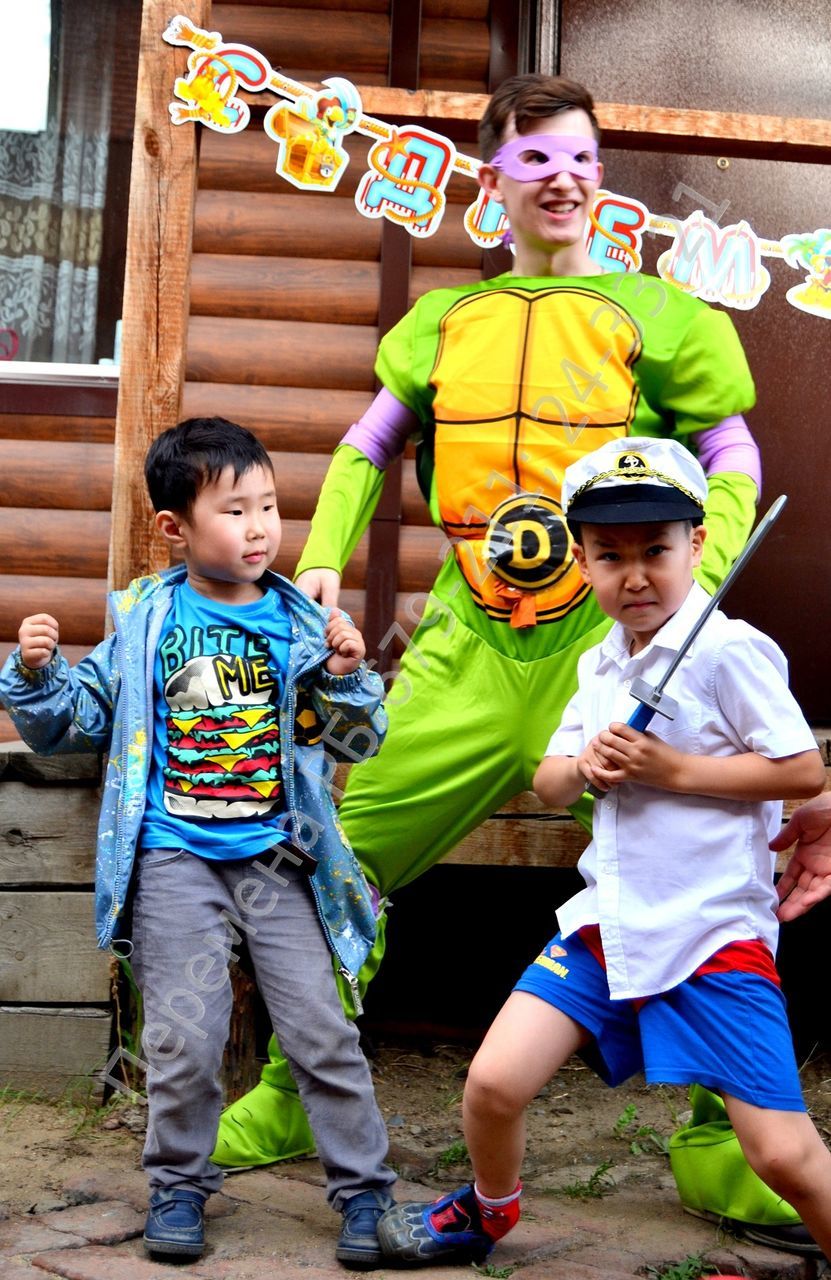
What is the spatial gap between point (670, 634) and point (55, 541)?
3053mm

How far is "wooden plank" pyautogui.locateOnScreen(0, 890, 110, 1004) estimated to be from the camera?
10.4 ft

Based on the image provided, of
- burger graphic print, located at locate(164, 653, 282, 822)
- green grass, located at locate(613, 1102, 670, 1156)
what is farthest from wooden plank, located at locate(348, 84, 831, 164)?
green grass, located at locate(613, 1102, 670, 1156)

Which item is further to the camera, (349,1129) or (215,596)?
(215,596)

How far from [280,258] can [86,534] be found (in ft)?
3.73

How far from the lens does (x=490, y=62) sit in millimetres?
4695

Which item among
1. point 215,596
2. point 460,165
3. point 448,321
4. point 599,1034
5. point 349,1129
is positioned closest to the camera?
point 599,1034

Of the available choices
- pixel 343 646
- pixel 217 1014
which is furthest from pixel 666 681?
pixel 217 1014

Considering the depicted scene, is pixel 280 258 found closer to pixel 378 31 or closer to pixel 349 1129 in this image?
pixel 378 31

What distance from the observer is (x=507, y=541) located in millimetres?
2801

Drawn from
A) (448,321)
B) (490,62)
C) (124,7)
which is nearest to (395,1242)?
(448,321)

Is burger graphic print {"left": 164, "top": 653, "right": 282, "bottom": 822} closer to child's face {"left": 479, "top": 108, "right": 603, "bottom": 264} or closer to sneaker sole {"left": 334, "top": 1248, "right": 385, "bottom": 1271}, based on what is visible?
sneaker sole {"left": 334, "top": 1248, "right": 385, "bottom": 1271}

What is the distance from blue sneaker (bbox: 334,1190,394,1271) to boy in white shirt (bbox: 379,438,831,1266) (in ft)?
0.12

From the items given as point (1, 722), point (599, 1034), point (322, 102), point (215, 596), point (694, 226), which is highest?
point (322, 102)

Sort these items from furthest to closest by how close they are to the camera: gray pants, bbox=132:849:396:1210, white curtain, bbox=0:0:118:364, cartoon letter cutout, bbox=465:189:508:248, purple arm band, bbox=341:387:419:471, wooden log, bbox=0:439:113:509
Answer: white curtain, bbox=0:0:118:364 → wooden log, bbox=0:439:113:509 → cartoon letter cutout, bbox=465:189:508:248 → purple arm band, bbox=341:387:419:471 → gray pants, bbox=132:849:396:1210
